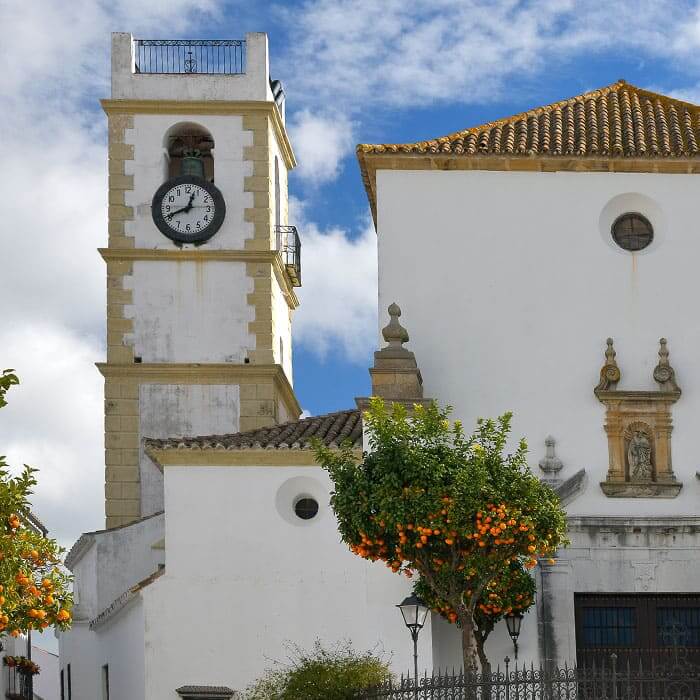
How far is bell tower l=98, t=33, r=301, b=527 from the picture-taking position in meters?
36.6

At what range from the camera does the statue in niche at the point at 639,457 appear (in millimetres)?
24734

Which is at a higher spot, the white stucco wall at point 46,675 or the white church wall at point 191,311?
the white church wall at point 191,311

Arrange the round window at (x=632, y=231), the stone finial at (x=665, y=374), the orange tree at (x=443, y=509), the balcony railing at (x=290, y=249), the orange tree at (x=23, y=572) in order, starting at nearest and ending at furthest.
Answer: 1. the orange tree at (x=23, y=572)
2. the orange tree at (x=443, y=509)
3. the stone finial at (x=665, y=374)
4. the round window at (x=632, y=231)
5. the balcony railing at (x=290, y=249)

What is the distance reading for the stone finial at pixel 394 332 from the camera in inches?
965

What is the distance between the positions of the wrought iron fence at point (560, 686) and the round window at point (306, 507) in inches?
344

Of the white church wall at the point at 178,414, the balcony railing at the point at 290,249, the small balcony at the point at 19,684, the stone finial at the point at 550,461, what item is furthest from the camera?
the balcony railing at the point at 290,249

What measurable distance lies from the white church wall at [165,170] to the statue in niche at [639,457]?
14.4m

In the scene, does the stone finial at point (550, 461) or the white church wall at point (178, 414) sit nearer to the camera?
the stone finial at point (550, 461)

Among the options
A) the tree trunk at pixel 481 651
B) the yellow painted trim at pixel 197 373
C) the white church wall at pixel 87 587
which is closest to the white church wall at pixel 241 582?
the tree trunk at pixel 481 651

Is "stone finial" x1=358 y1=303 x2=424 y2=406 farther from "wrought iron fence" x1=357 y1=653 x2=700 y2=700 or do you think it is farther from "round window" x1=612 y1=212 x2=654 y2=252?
"wrought iron fence" x1=357 y1=653 x2=700 y2=700

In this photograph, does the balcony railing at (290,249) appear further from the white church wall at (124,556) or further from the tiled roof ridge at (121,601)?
the tiled roof ridge at (121,601)

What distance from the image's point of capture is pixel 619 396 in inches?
976

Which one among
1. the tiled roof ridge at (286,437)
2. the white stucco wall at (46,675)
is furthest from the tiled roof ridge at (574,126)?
the white stucco wall at (46,675)

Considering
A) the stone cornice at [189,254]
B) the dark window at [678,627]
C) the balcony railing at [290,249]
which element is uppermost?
the balcony railing at [290,249]
